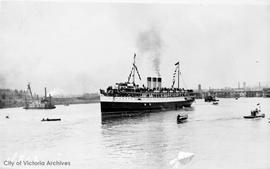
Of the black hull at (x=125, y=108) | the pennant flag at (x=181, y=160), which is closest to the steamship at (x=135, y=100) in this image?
the black hull at (x=125, y=108)

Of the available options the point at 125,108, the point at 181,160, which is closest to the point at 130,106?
the point at 125,108

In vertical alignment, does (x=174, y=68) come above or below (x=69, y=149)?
above

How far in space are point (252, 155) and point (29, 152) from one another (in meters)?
3.71

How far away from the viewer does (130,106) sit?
53.1ft

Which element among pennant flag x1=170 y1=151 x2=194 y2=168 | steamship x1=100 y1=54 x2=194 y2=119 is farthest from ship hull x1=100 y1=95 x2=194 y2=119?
pennant flag x1=170 y1=151 x2=194 y2=168

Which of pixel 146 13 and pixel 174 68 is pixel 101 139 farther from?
pixel 146 13

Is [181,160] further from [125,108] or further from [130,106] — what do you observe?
[130,106]

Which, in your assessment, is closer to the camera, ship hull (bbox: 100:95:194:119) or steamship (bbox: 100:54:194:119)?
steamship (bbox: 100:54:194:119)

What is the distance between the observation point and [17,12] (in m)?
5.76

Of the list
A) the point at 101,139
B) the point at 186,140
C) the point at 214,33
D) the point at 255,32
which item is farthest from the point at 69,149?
the point at 255,32

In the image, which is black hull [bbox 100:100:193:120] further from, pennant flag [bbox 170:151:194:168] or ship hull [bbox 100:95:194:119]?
pennant flag [bbox 170:151:194:168]

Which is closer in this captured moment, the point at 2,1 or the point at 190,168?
the point at 190,168

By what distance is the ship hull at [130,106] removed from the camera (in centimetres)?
1547

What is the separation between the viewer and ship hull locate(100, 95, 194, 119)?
50.8 feet
